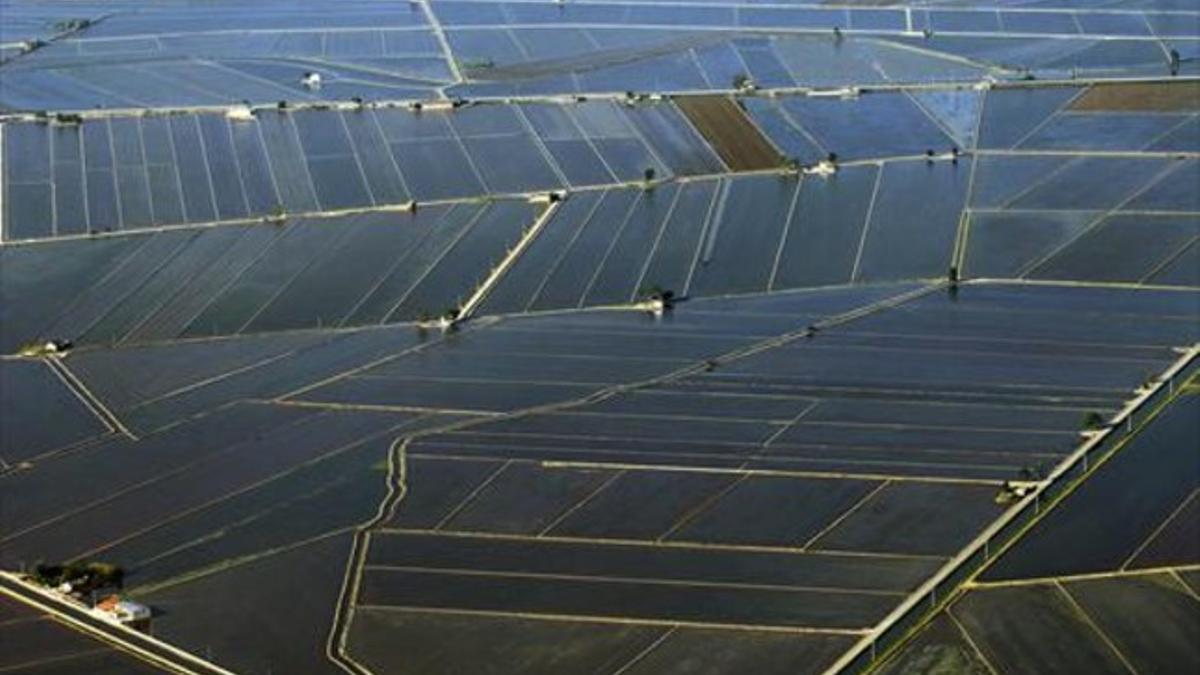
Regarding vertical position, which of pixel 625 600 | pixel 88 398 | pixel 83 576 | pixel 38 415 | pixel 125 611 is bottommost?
pixel 625 600

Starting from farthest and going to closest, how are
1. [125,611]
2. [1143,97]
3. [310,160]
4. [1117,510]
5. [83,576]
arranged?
[1143,97]
[310,160]
[1117,510]
[83,576]
[125,611]

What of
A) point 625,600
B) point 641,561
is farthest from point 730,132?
point 625,600

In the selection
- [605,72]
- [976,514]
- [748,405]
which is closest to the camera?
[976,514]

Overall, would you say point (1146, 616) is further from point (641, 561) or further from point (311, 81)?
point (311, 81)

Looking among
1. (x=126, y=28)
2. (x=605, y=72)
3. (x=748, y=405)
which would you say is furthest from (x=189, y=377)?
(x=126, y=28)

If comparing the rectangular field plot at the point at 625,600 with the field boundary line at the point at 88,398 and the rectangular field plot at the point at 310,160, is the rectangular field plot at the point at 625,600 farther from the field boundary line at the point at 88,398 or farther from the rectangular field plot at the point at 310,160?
the rectangular field plot at the point at 310,160

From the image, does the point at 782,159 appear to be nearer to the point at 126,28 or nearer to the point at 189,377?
the point at 189,377

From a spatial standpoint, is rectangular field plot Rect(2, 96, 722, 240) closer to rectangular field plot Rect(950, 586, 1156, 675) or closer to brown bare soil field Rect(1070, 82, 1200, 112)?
brown bare soil field Rect(1070, 82, 1200, 112)

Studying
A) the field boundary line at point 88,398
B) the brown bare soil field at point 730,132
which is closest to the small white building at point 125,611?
the field boundary line at point 88,398
